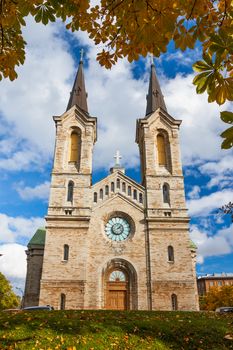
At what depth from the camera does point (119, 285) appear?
960 inches

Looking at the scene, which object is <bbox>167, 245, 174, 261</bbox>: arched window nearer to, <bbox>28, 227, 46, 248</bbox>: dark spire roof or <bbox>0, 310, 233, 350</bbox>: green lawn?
<bbox>28, 227, 46, 248</bbox>: dark spire roof

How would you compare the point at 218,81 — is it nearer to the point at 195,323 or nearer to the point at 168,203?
the point at 195,323

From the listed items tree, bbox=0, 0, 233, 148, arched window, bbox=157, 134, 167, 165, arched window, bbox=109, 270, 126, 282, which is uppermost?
arched window, bbox=157, 134, 167, 165

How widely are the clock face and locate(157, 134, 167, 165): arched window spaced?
7059mm

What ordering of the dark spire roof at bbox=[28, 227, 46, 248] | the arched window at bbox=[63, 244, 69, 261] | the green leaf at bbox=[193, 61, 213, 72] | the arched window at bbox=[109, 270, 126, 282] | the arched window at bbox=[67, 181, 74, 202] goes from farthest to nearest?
the dark spire roof at bbox=[28, 227, 46, 248], the arched window at bbox=[67, 181, 74, 202], the arched window at bbox=[109, 270, 126, 282], the arched window at bbox=[63, 244, 69, 261], the green leaf at bbox=[193, 61, 213, 72]

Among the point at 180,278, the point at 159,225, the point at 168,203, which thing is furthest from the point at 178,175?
the point at 180,278

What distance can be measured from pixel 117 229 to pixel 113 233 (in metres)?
0.48

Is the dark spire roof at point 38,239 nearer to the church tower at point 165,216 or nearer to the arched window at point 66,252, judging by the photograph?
the arched window at point 66,252

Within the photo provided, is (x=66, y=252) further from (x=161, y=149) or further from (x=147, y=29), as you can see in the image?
(x=147, y=29)

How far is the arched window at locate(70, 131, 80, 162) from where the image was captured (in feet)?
95.1

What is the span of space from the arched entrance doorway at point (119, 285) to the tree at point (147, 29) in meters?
22.8

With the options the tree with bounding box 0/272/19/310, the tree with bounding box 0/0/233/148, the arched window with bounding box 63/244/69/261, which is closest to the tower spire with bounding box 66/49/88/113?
the arched window with bounding box 63/244/69/261

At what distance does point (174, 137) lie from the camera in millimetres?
30297

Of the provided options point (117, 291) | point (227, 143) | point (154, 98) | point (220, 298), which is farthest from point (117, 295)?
point (220, 298)
